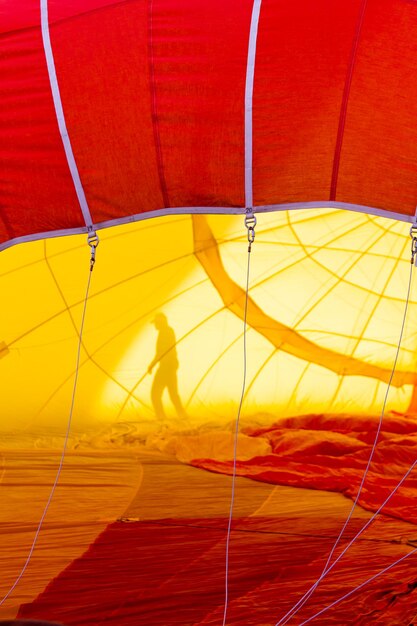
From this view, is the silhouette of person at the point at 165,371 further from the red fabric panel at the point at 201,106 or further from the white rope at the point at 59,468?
the red fabric panel at the point at 201,106

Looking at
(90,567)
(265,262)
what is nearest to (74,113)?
(265,262)

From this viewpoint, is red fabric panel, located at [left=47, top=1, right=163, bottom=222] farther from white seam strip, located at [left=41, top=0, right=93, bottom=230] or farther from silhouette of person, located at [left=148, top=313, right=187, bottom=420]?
silhouette of person, located at [left=148, top=313, right=187, bottom=420]

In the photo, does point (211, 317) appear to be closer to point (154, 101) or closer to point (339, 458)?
point (339, 458)

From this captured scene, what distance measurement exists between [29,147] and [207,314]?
145 cm

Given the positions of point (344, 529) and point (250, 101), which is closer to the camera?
point (250, 101)

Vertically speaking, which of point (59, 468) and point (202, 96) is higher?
point (202, 96)

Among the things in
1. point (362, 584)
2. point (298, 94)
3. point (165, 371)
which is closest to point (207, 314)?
point (165, 371)

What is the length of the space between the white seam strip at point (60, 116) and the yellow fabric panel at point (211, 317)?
32.3 inches

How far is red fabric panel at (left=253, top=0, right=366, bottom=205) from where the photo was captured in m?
4.12

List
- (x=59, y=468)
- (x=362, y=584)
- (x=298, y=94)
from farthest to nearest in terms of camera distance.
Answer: (x=59, y=468)
(x=298, y=94)
(x=362, y=584)

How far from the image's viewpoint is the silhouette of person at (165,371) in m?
5.36

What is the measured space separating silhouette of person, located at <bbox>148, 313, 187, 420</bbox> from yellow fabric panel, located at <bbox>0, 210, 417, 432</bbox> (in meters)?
0.03

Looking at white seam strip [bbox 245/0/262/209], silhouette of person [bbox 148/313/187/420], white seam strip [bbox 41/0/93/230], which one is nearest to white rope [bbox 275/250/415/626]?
white seam strip [bbox 245/0/262/209]

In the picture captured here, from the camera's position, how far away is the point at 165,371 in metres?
5.38
